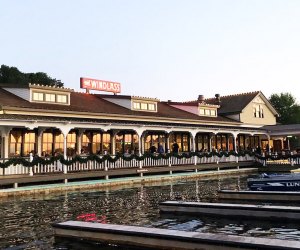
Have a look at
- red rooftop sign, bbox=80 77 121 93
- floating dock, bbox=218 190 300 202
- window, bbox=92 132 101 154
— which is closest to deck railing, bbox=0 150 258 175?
window, bbox=92 132 101 154

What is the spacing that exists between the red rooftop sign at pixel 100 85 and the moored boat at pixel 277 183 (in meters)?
26.8

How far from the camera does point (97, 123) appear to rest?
1112 inches

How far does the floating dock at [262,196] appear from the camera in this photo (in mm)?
18969

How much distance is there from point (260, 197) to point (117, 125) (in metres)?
13.3

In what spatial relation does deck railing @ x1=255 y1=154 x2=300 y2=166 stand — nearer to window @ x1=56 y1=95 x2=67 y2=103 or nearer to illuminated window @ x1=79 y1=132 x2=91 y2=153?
illuminated window @ x1=79 y1=132 x2=91 y2=153

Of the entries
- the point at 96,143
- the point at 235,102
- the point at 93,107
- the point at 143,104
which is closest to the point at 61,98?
the point at 93,107

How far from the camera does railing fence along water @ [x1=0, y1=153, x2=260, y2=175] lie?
23562 millimetres

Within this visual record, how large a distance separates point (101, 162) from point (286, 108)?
8063cm

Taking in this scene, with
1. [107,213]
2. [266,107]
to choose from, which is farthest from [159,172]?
[266,107]

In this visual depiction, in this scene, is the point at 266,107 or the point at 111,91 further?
the point at 266,107

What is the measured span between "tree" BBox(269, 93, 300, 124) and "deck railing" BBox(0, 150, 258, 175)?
60549 millimetres

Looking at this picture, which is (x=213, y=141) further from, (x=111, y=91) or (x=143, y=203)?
(x=143, y=203)

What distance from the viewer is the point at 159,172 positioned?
33.1m

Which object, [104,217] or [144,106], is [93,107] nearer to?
[144,106]
